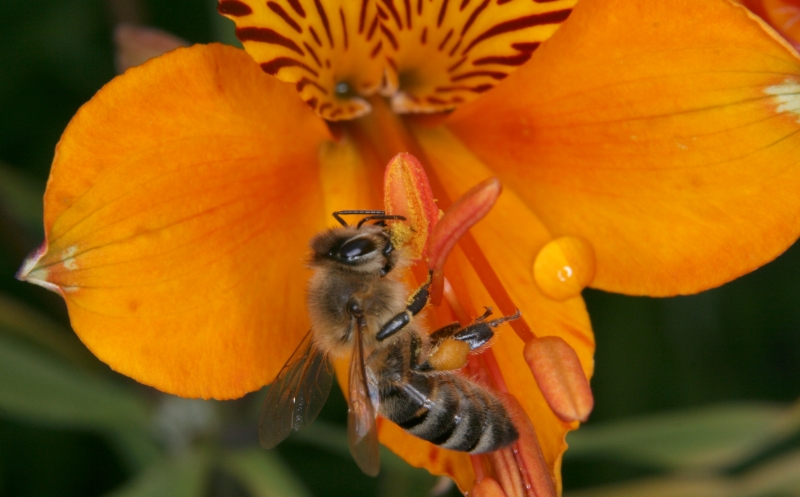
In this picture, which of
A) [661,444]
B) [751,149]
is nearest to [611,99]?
[751,149]

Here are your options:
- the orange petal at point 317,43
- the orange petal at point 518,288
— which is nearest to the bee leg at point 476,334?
the orange petal at point 518,288

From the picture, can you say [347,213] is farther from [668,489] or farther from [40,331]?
[668,489]

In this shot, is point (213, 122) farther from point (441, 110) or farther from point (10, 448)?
point (10, 448)

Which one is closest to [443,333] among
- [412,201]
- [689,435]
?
[412,201]

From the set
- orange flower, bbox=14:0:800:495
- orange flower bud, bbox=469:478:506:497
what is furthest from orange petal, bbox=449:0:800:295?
orange flower bud, bbox=469:478:506:497

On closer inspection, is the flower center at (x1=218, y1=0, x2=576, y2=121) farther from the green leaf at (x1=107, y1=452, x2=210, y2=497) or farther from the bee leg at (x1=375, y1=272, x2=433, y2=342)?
the green leaf at (x1=107, y1=452, x2=210, y2=497)

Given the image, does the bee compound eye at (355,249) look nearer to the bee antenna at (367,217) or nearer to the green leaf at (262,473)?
the bee antenna at (367,217)
